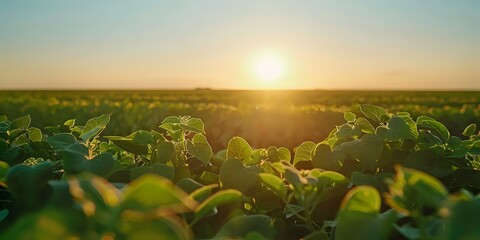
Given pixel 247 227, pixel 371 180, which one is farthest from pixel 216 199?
pixel 371 180

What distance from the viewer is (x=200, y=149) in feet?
4.80

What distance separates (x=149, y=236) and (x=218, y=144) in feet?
41.7

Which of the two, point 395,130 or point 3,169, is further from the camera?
point 395,130

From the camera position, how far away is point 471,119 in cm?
1516

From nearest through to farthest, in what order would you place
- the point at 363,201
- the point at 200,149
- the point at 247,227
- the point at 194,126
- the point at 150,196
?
the point at 150,196, the point at 363,201, the point at 247,227, the point at 200,149, the point at 194,126

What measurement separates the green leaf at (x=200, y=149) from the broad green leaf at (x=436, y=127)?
65 cm

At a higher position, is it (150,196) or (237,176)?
(150,196)

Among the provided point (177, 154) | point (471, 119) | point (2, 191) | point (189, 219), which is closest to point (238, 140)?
point (177, 154)

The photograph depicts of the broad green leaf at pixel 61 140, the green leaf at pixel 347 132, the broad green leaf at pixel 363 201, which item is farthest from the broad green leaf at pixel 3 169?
the green leaf at pixel 347 132

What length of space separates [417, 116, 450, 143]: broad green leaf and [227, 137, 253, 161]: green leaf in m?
0.54

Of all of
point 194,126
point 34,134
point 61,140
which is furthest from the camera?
point 34,134

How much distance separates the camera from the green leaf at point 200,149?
4.74ft

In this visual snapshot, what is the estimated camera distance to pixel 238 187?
1.25 m

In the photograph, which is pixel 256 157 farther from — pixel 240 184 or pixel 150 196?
pixel 150 196
